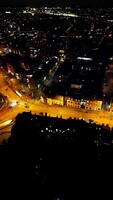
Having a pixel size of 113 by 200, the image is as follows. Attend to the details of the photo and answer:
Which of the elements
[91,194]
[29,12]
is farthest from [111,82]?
[29,12]

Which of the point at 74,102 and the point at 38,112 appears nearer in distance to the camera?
the point at 38,112

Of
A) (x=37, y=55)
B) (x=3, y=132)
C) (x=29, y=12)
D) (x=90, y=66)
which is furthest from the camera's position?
(x=29, y=12)

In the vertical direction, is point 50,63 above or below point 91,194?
above

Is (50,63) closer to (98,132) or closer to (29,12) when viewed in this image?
(98,132)

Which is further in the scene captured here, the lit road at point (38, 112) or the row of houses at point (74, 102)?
the row of houses at point (74, 102)

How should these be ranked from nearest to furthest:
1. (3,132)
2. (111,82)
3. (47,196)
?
(47,196)
(3,132)
(111,82)

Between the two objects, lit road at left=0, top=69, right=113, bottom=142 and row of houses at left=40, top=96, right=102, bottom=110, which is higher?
row of houses at left=40, top=96, right=102, bottom=110

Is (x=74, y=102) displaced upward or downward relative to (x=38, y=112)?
upward

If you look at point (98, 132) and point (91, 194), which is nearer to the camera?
point (91, 194)

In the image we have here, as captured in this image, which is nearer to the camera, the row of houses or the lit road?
the lit road

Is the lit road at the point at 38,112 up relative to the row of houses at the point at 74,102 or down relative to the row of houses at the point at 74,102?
down

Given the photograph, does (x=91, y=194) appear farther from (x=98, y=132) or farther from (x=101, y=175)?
(x=98, y=132)
